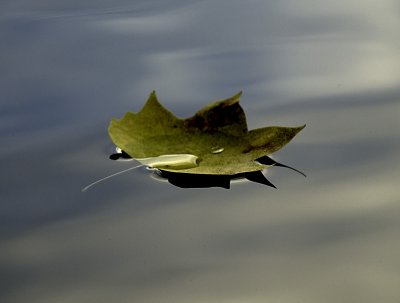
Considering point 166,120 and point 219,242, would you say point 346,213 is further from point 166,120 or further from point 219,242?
point 166,120

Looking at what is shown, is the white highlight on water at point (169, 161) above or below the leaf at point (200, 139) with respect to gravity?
below

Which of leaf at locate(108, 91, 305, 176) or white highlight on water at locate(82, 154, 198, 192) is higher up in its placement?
leaf at locate(108, 91, 305, 176)

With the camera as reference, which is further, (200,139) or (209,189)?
(200,139)

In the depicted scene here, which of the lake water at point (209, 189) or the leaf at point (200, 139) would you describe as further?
the leaf at point (200, 139)

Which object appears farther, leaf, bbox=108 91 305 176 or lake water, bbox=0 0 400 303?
leaf, bbox=108 91 305 176
